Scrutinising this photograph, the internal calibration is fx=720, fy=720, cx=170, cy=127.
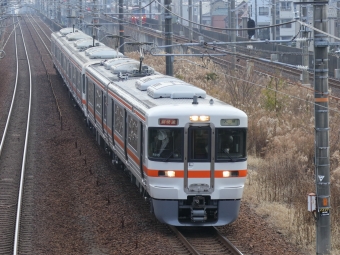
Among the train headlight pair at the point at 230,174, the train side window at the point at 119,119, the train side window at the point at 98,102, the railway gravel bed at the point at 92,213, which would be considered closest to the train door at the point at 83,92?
the railway gravel bed at the point at 92,213

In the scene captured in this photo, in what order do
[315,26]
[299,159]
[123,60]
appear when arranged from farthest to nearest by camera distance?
[123,60], [299,159], [315,26]

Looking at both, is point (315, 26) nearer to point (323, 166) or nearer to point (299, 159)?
point (323, 166)

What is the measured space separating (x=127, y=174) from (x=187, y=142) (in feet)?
14.6

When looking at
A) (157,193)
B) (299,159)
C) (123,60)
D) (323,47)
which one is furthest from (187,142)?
(123,60)

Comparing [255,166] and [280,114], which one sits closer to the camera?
[255,166]

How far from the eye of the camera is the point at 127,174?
1490 cm

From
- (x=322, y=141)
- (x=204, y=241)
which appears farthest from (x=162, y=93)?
(x=322, y=141)

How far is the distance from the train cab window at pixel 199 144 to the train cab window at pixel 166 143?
15 centimetres

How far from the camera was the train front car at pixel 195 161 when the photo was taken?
35.0ft

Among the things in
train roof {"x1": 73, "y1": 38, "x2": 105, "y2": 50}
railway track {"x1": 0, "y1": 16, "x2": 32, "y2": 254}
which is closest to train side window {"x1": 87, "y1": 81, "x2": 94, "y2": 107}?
railway track {"x1": 0, "y1": 16, "x2": 32, "y2": 254}

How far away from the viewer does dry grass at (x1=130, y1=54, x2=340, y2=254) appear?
37.0 feet

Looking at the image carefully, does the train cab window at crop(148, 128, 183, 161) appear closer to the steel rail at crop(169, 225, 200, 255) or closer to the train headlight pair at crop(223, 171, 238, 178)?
the train headlight pair at crop(223, 171, 238, 178)

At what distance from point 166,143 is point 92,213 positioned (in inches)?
88.1

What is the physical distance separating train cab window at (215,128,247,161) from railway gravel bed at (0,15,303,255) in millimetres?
1172
